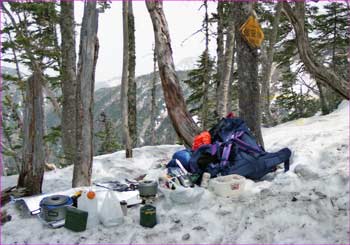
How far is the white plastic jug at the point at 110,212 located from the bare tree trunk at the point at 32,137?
5.08 feet

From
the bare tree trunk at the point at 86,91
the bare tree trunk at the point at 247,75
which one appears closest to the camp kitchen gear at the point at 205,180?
the bare tree trunk at the point at 247,75

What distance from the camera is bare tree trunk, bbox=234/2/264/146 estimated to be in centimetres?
571

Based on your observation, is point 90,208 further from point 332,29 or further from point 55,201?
point 332,29

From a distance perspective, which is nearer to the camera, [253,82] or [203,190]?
[203,190]

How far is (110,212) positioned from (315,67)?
431 centimetres

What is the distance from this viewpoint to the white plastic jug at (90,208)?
3650 mm

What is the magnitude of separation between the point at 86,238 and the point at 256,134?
139 inches

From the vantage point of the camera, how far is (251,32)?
5566 mm

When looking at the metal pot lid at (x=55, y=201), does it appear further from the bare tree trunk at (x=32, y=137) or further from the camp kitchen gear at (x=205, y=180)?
the camp kitchen gear at (x=205, y=180)

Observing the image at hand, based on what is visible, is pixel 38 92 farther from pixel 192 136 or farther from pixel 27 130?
pixel 192 136

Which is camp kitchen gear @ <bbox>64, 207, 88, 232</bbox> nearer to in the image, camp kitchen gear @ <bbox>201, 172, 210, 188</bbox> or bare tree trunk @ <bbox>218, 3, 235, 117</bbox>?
camp kitchen gear @ <bbox>201, 172, 210, 188</bbox>

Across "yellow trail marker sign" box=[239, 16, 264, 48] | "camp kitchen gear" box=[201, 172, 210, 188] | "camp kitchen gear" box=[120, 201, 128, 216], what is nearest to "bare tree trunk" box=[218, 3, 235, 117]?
"yellow trail marker sign" box=[239, 16, 264, 48]

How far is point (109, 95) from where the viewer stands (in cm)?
13925

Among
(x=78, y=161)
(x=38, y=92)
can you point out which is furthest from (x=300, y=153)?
(x=38, y=92)
